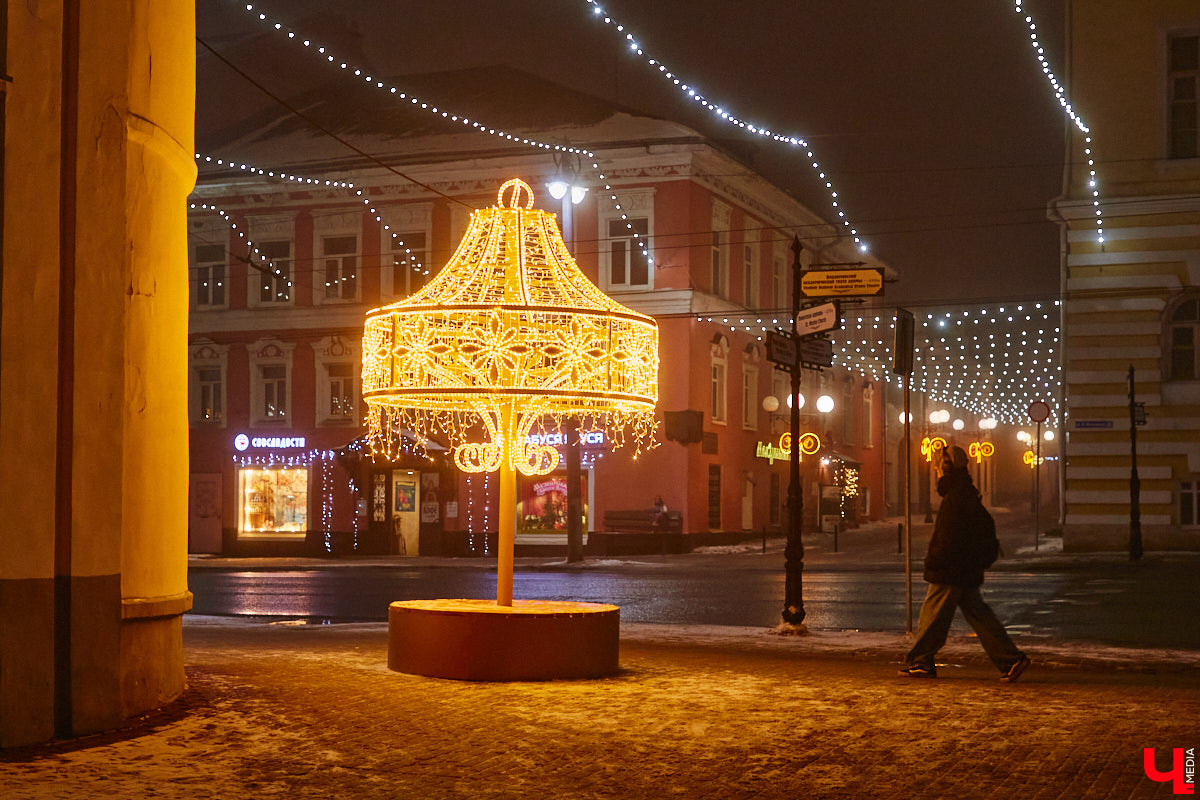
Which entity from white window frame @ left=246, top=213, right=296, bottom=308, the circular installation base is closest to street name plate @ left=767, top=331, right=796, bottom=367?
the circular installation base

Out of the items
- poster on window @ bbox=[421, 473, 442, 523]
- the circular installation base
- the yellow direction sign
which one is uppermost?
the yellow direction sign

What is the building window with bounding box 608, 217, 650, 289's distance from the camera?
36188 millimetres

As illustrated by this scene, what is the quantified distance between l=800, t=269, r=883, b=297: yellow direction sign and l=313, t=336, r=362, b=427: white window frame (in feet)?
83.1

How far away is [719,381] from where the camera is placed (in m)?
38.2

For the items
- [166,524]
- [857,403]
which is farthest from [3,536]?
[857,403]

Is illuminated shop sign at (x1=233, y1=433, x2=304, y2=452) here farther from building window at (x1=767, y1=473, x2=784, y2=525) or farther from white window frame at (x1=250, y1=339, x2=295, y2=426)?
building window at (x1=767, y1=473, x2=784, y2=525)

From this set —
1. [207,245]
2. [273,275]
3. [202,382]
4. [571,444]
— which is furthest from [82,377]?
[202,382]

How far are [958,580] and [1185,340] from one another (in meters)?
22.0

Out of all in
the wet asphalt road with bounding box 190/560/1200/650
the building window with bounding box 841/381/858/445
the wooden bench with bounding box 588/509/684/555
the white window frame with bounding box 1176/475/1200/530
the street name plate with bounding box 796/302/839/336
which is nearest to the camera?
the street name plate with bounding box 796/302/839/336

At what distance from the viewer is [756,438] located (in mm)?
41031

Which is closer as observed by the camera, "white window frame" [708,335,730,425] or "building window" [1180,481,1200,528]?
"building window" [1180,481,1200,528]

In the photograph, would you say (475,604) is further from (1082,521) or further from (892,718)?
(1082,521)

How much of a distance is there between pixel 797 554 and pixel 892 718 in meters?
6.41

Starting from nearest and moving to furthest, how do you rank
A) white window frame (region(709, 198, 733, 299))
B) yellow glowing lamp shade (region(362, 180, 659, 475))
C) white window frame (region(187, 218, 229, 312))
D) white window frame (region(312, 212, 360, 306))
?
yellow glowing lamp shade (region(362, 180, 659, 475)) < white window frame (region(709, 198, 733, 299)) < white window frame (region(312, 212, 360, 306)) < white window frame (region(187, 218, 229, 312))
